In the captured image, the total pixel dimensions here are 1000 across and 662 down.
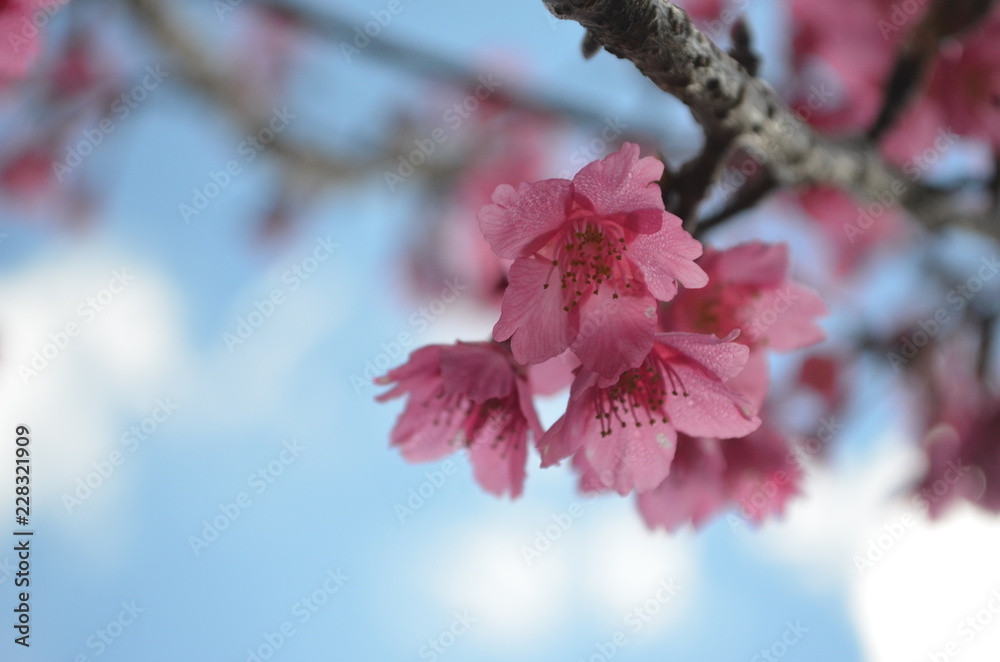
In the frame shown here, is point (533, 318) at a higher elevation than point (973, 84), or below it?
below

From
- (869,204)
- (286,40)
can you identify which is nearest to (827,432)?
(869,204)

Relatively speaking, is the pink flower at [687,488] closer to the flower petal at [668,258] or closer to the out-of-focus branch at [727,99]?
the flower petal at [668,258]

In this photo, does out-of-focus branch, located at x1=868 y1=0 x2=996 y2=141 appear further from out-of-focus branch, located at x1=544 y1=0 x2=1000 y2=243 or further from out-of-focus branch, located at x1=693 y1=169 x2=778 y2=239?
out-of-focus branch, located at x1=693 y1=169 x2=778 y2=239

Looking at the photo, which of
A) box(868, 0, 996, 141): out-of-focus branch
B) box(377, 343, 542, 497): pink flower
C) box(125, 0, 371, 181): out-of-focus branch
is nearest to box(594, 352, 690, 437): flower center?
box(377, 343, 542, 497): pink flower

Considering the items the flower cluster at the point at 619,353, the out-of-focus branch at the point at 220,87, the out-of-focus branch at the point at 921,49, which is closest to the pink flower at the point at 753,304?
the flower cluster at the point at 619,353

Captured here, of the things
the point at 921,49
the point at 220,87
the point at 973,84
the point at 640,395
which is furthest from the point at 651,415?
the point at 220,87

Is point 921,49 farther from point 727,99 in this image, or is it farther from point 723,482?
point 723,482

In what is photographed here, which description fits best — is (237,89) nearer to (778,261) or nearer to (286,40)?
(286,40)
